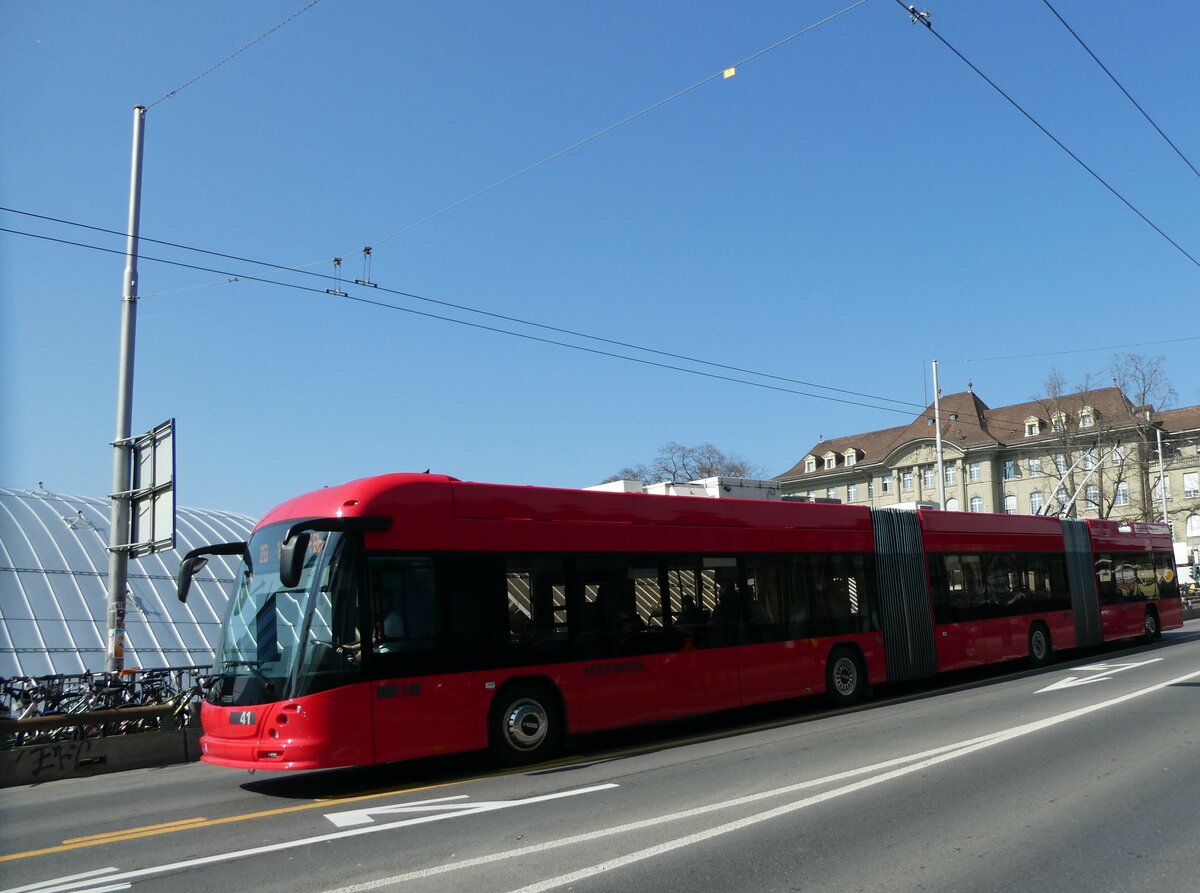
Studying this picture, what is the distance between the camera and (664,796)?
28.7 ft

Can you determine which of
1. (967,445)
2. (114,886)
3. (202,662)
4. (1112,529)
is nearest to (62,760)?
(114,886)

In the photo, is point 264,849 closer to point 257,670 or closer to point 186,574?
point 257,670

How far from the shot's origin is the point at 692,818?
774cm

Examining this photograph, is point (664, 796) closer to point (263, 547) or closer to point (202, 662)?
point (263, 547)

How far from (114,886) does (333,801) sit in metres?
3.00

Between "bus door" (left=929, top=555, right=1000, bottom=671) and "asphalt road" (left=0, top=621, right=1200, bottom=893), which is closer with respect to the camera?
"asphalt road" (left=0, top=621, right=1200, bottom=893)

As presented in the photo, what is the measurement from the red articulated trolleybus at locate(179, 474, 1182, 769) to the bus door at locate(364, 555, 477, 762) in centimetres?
2

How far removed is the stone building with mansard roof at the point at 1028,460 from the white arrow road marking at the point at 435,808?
5739cm

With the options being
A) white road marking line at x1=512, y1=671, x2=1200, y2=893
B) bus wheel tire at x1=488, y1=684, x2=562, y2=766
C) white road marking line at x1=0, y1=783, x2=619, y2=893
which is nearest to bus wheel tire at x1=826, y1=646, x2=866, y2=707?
white road marking line at x1=512, y1=671, x2=1200, y2=893

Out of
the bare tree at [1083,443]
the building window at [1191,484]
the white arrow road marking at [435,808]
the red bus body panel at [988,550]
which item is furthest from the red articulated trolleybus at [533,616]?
the building window at [1191,484]

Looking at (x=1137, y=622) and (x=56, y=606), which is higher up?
(x=56, y=606)

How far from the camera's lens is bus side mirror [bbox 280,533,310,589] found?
904 centimetres

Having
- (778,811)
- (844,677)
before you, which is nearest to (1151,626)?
(844,677)

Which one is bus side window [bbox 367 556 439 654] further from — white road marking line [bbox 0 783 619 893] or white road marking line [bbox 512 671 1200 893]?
white road marking line [bbox 512 671 1200 893]
